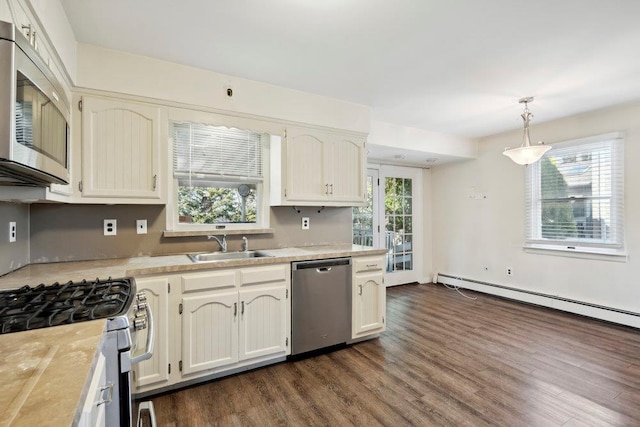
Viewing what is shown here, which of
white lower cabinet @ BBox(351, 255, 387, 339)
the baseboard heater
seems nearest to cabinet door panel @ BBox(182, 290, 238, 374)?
white lower cabinet @ BBox(351, 255, 387, 339)

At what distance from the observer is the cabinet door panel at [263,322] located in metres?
2.34

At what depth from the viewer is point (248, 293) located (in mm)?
2346

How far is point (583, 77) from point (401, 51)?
67.9 inches

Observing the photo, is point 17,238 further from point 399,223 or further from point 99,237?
point 399,223

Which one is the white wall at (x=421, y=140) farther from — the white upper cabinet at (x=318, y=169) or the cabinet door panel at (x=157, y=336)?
the cabinet door panel at (x=157, y=336)

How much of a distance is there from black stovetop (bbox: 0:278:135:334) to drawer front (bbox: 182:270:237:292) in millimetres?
509

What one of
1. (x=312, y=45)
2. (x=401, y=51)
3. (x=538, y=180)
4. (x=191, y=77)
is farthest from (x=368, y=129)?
(x=538, y=180)

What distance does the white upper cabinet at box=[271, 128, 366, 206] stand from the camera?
288cm

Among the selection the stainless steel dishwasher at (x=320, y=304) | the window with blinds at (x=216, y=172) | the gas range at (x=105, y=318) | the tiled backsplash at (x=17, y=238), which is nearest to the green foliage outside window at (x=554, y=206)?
the stainless steel dishwasher at (x=320, y=304)

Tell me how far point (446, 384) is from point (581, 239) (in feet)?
9.40

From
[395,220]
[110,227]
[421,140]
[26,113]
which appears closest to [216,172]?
[110,227]

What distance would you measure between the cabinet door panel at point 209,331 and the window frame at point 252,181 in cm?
71

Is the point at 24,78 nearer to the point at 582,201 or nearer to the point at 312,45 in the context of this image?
the point at 312,45

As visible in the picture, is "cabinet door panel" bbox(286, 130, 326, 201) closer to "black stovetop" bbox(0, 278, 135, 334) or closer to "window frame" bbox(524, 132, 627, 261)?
"black stovetop" bbox(0, 278, 135, 334)
